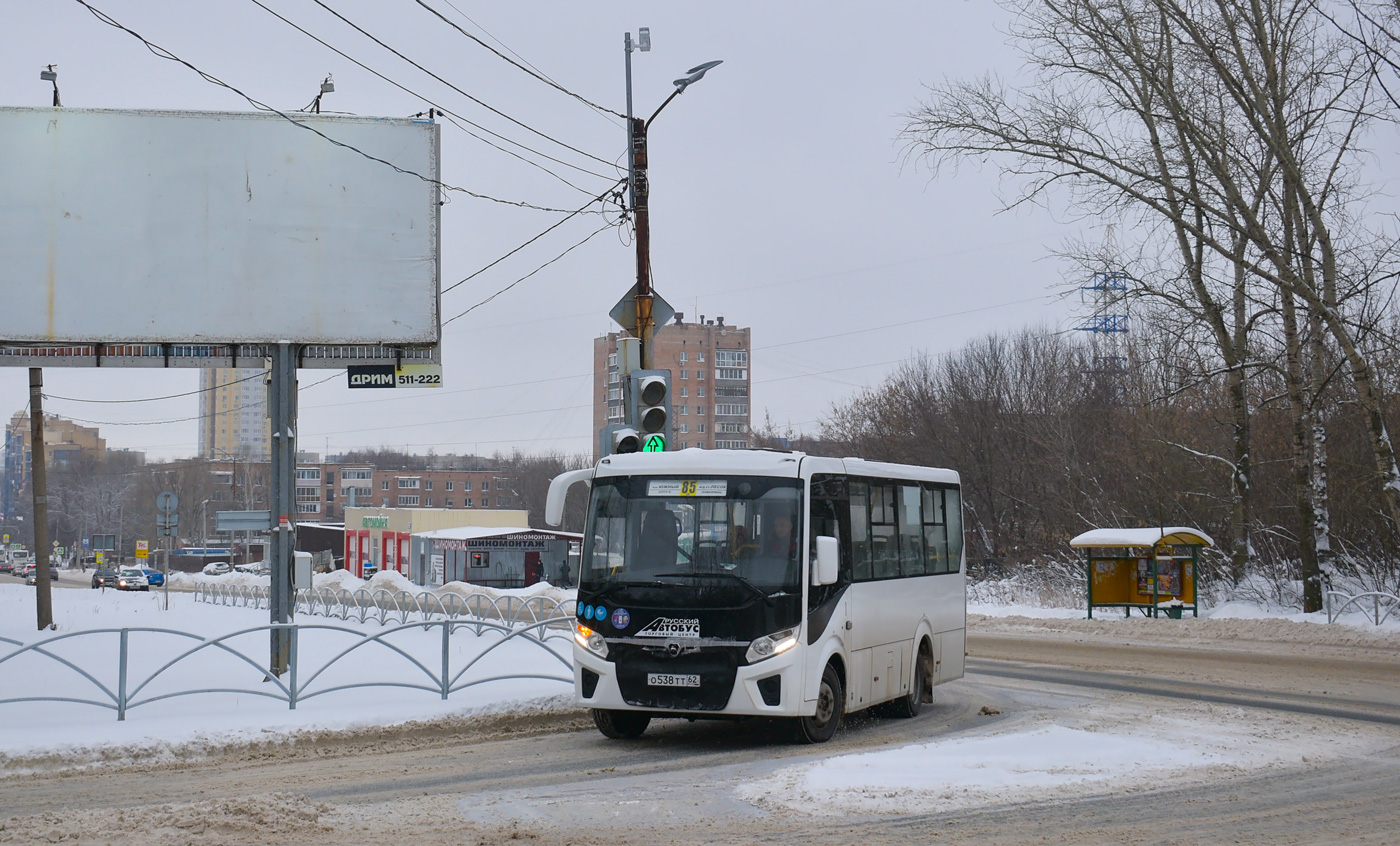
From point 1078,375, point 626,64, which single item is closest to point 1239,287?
point 626,64

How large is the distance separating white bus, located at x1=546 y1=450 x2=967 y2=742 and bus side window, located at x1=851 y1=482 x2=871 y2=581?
2 cm

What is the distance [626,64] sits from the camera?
1872cm

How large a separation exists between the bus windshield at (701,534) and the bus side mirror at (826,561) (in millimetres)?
211

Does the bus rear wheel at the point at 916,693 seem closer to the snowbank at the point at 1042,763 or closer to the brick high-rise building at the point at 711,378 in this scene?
the snowbank at the point at 1042,763

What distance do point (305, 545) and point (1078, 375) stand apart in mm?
63670

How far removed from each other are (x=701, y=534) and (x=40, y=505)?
72.6 feet

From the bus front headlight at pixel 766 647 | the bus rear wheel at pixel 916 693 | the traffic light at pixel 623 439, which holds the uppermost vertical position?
the traffic light at pixel 623 439

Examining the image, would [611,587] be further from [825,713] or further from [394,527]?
[394,527]

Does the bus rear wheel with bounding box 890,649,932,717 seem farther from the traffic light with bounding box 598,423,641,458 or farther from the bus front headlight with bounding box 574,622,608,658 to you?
the traffic light with bounding box 598,423,641,458

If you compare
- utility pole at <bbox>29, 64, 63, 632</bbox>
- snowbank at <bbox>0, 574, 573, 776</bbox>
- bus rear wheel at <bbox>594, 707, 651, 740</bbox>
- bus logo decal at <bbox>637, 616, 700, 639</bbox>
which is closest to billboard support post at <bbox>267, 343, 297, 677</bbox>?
snowbank at <bbox>0, 574, 573, 776</bbox>

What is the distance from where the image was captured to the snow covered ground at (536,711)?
8914 mm

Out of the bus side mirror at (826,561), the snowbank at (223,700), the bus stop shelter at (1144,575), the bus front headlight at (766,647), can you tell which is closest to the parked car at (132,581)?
the snowbank at (223,700)

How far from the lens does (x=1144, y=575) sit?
28.0 m

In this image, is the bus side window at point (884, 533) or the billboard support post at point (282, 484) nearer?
the bus side window at point (884, 533)
